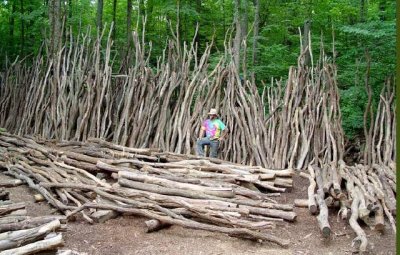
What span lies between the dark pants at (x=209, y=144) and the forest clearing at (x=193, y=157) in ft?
0.09

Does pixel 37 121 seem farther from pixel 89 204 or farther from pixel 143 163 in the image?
pixel 89 204

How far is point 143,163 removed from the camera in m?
6.17

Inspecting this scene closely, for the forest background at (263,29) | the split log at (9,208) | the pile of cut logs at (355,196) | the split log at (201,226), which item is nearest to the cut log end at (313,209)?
the pile of cut logs at (355,196)

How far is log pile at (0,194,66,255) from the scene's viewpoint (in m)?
3.35

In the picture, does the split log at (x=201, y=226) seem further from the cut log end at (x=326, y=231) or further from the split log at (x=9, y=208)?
the split log at (x=9, y=208)

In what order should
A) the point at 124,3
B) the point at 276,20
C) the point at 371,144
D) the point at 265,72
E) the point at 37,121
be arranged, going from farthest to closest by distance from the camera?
the point at 124,3, the point at 276,20, the point at 265,72, the point at 37,121, the point at 371,144

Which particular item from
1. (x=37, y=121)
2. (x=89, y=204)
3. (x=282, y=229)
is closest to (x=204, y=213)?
(x=282, y=229)

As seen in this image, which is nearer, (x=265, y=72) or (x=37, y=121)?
(x=37, y=121)

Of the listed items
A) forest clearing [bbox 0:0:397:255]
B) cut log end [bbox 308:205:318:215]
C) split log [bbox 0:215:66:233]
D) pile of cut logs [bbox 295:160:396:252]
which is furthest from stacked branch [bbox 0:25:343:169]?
split log [bbox 0:215:66:233]

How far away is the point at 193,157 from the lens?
6633mm

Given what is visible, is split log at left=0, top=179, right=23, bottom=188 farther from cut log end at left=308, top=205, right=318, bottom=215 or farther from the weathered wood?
cut log end at left=308, top=205, right=318, bottom=215

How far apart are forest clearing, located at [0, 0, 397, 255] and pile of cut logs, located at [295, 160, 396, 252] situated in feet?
0.07

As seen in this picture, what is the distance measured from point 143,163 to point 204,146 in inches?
63.3

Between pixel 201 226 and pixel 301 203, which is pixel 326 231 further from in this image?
pixel 201 226
